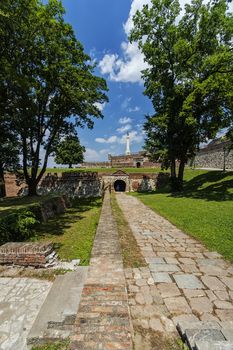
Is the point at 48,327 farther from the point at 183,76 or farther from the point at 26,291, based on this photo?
the point at 183,76

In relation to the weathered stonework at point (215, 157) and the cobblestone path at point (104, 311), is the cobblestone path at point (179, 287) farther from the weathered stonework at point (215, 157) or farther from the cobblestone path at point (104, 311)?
the weathered stonework at point (215, 157)

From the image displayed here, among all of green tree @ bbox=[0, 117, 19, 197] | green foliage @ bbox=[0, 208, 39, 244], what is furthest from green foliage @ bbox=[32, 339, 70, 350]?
green tree @ bbox=[0, 117, 19, 197]

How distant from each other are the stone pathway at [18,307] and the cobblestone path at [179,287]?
4.81 ft

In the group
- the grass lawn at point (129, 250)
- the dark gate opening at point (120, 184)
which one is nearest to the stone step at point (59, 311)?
the grass lawn at point (129, 250)

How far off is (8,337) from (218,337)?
253 cm

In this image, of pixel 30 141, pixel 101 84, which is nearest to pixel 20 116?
pixel 30 141

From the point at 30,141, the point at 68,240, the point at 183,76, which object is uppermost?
the point at 183,76

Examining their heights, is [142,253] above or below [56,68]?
below

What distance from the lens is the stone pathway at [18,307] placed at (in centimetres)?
276

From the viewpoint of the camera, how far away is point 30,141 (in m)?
16.1

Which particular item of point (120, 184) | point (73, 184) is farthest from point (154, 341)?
point (120, 184)

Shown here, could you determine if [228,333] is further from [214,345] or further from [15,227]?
[15,227]

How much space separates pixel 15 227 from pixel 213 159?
30.3 m

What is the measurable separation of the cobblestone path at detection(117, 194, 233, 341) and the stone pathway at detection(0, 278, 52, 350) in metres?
1.47
